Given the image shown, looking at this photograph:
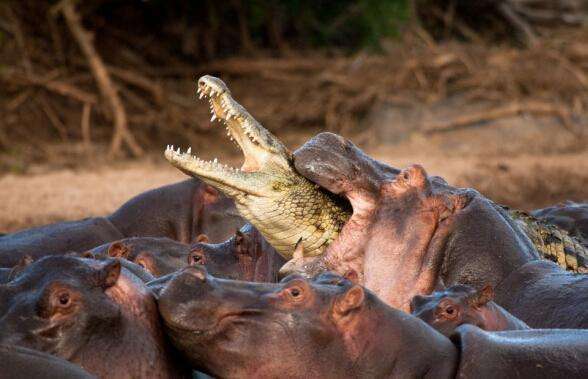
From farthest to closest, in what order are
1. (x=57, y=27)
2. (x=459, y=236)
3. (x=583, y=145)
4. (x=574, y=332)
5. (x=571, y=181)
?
(x=57, y=27)
(x=583, y=145)
(x=571, y=181)
(x=459, y=236)
(x=574, y=332)

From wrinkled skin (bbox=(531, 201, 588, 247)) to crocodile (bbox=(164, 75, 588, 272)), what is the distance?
2.27 ft

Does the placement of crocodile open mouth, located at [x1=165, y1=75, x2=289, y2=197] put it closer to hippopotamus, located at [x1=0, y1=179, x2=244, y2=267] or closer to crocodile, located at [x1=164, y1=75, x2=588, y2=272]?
crocodile, located at [x1=164, y1=75, x2=588, y2=272]

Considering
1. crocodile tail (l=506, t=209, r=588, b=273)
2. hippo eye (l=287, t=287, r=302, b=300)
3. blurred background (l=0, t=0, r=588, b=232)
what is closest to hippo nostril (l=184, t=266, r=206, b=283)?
hippo eye (l=287, t=287, r=302, b=300)

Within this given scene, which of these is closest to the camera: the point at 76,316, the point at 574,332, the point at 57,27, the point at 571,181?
the point at 76,316

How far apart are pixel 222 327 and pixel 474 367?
2.06 feet

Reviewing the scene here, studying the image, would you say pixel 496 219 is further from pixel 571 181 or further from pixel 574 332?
pixel 571 181

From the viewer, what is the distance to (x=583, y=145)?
12.8 meters

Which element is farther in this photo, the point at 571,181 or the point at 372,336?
the point at 571,181

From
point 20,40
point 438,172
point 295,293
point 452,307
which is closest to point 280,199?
point 452,307

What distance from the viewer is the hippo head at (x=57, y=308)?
10.2 ft

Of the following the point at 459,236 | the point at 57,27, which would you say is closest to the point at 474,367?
the point at 459,236

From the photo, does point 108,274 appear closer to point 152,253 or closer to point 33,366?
point 33,366

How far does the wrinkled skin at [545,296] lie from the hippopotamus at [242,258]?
1.08 m

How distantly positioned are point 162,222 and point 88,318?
337 cm
